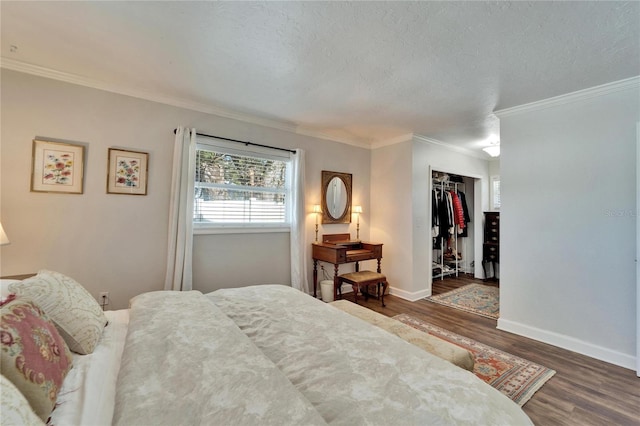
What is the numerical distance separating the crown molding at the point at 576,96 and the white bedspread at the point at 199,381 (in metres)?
3.51

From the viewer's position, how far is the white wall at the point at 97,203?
7.50 feet

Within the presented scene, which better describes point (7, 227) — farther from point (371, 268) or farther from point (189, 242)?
point (371, 268)

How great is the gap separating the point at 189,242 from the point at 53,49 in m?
1.89

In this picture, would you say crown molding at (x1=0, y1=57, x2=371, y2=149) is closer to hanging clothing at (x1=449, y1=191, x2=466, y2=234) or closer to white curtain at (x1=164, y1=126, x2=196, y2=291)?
white curtain at (x1=164, y1=126, x2=196, y2=291)

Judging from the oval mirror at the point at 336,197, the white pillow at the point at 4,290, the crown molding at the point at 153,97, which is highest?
the crown molding at the point at 153,97

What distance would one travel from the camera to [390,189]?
439 cm

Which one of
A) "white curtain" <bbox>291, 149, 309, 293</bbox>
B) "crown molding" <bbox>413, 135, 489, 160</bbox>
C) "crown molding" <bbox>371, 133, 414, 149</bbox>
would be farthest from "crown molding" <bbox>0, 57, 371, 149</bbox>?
"crown molding" <bbox>413, 135, 489, 160</bbox>

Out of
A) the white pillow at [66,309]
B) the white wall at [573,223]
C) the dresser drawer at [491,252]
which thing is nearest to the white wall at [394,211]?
the white wall at [573,223]

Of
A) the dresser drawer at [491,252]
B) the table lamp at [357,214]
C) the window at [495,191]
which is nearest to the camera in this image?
the table lamp at [357,214]

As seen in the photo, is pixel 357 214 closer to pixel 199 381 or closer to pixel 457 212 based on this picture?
pixel 457 212

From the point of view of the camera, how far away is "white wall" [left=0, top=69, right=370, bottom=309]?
2285mm

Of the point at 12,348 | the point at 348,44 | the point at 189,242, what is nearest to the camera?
the point at 12,348

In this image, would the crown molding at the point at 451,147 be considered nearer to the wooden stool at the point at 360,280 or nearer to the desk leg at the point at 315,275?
the wooden stool at the point at 360,280

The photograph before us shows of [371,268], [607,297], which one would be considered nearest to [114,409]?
[607,297]
